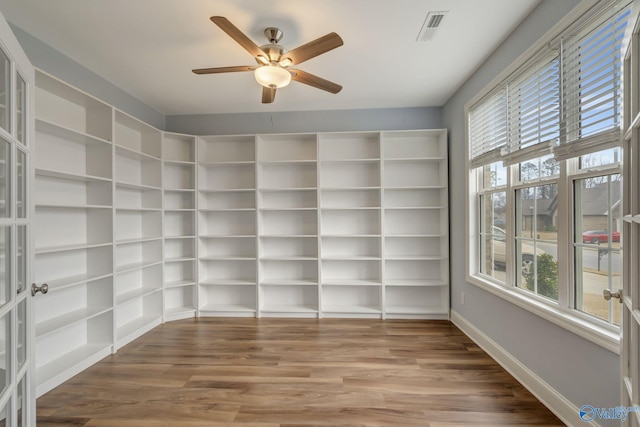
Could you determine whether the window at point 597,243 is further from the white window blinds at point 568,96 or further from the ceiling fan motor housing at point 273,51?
the ceiling fan motor housing at point 273,51

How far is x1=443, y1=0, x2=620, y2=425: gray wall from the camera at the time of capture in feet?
4.85

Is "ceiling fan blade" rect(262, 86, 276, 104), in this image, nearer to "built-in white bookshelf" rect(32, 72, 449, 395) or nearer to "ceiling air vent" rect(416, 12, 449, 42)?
"built-in white bookshelf" rect(32, 72, 449, 395)

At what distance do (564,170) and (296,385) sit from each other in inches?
90.6

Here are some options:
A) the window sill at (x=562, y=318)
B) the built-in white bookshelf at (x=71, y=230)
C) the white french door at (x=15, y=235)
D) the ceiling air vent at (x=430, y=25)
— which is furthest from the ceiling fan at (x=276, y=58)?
the window sill at (x=562, y=318)

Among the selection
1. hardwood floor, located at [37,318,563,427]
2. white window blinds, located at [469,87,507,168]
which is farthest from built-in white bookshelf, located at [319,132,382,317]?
white window blinds, located at [469,87,507,168]

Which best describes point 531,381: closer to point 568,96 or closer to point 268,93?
point 568,96

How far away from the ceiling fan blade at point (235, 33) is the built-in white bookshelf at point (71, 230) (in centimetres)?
145

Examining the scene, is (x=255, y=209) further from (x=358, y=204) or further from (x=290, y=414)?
(x=290, y=414)

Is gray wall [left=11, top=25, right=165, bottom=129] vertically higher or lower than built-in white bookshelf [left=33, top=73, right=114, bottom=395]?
higher

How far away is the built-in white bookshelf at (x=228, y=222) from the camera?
3.66 m

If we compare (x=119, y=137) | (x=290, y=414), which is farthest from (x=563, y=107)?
(x=119, y=137)

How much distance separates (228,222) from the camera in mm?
3697

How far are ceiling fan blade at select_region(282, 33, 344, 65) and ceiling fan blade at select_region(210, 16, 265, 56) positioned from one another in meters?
0.21

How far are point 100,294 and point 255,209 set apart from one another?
5.60 feet
